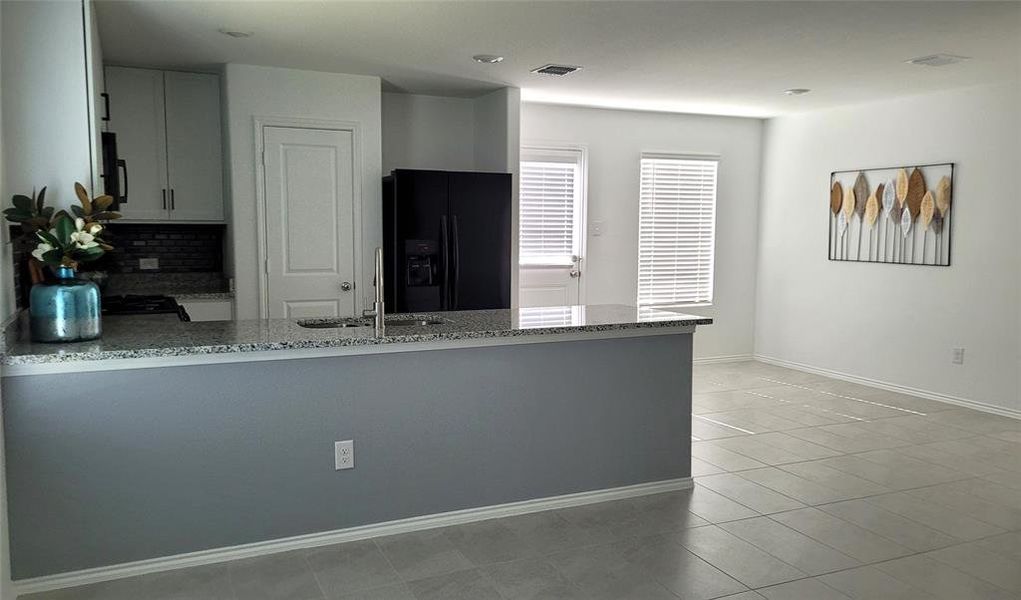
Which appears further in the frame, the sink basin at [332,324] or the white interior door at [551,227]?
the white interior door at [551,227]

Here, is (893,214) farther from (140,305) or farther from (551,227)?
(140,305)

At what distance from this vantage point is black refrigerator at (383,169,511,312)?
5.38 metres

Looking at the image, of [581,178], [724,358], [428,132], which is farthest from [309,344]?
[724,358]

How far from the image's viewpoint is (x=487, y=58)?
4773 mm

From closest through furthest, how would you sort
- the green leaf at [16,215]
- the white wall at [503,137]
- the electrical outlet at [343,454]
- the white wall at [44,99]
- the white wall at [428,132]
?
the green leaf at [16,215] < the white wall at [44,99] < the electrical outlet at [343,454] < the white wall at [503,137] < the white wall at [428,132]

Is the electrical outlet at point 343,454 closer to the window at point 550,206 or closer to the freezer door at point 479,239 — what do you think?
the freezer door at point 479,239

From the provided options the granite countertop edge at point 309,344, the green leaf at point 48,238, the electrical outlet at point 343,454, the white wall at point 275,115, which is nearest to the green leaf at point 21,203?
the green leaf at point 48,238

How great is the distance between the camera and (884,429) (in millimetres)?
5180

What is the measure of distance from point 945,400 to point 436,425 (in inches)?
173

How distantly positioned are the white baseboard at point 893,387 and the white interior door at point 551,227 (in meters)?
2.14

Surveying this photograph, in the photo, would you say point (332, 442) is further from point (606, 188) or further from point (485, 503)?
point (606, 188)

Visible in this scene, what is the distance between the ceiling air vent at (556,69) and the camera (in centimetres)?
501

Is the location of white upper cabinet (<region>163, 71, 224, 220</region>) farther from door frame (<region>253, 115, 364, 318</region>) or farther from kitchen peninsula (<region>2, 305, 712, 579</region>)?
kitchen peninsula (<region>2, 305, 712, 579</region>)

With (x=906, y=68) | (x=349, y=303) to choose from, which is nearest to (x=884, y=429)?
(x=906, y=68)
